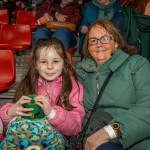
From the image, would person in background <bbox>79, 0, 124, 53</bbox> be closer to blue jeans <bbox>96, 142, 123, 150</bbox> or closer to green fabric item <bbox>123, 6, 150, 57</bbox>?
green fabric item <bbox>123, 6, 150, 57</bbox>

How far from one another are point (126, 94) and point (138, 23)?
0.90m

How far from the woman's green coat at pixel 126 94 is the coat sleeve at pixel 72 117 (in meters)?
0.07

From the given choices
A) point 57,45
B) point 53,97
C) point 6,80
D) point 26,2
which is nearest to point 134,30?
point 57,45

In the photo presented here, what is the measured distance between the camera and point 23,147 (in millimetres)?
1653

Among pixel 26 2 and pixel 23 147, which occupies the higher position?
pixel 26 2

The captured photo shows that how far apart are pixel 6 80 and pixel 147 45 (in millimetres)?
1419

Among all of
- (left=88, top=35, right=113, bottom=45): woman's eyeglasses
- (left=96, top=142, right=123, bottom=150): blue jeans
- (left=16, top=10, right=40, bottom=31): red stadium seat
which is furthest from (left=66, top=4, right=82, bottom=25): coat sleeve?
(left=96, top=142, right=123, bottom=150): blue jeans

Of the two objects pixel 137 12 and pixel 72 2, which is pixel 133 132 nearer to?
pixel 137 12

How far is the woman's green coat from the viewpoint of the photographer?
171 centimetres

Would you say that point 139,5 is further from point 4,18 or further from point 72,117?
point 4,18

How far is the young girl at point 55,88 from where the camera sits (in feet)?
5.91

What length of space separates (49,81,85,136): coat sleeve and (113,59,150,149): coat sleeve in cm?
27

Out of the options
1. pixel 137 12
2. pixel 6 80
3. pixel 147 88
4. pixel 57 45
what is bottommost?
pixel 6 80

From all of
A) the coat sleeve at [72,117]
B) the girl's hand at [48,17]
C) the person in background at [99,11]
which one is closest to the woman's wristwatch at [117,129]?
the coat sleeve at [72,117]
